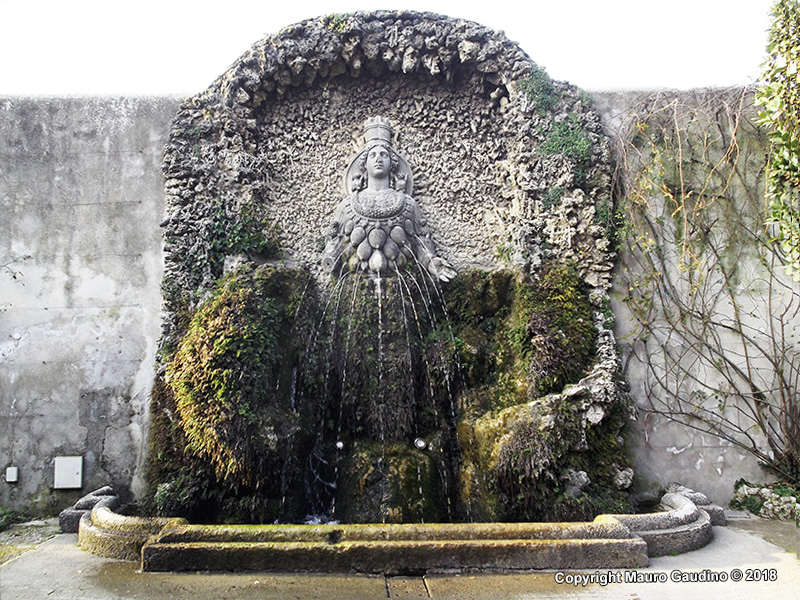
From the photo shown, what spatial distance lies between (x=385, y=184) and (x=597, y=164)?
2.41m

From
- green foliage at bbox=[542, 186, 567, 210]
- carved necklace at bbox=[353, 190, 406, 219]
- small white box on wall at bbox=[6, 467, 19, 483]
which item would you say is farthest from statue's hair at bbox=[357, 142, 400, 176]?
small white box on wall at bbox=[6, 467, 19, 483]

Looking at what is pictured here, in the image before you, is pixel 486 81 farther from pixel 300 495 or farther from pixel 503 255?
pixel 300 495

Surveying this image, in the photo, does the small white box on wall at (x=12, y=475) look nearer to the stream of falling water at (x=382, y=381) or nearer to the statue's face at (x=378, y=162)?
the stream of falling water at (x=382, y=381)

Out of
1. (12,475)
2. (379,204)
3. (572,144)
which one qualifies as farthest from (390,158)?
(12,475)

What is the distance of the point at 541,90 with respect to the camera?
6449 mm

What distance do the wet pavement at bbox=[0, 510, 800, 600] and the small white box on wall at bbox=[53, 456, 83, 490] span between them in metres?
1.94

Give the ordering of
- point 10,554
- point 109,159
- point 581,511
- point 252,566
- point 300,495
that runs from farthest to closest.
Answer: point 109,159, point 300,495, point 581,511, point 10,554, point 252,566

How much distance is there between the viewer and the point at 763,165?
634 cm

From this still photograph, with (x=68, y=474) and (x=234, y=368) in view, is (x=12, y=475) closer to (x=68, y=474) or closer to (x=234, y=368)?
(x=68, y=474)

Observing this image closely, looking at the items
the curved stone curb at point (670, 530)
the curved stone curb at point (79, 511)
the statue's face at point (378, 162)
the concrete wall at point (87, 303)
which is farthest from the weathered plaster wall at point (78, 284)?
the curved stone curb at point (670, 530)

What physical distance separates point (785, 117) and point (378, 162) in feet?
13.5

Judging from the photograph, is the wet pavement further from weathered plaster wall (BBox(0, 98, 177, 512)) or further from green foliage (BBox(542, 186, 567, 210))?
green foliage (BBox(542, 186, 567, 210))

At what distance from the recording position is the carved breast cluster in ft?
20.4

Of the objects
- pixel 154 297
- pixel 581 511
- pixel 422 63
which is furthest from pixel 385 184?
pixel 581 511
